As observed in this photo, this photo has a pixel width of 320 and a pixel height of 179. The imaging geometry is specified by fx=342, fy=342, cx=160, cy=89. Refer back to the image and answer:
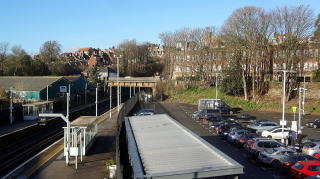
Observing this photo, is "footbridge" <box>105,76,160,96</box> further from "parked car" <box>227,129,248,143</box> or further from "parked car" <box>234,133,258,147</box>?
"parked car" <box>234,133,258,147</box>

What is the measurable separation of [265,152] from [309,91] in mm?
36429

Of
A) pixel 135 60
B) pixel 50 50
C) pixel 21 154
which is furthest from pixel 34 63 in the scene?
pixel 21 154

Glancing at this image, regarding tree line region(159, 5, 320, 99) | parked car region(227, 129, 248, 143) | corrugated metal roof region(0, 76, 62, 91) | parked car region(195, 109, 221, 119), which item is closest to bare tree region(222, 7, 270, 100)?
tree line region(159, 5, 320, 99)

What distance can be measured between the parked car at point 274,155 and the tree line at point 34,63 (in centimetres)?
7069

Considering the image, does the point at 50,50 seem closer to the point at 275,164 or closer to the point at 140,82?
the point at 140,82

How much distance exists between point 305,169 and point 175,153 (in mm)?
→ 8014

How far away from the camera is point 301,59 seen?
51906mm

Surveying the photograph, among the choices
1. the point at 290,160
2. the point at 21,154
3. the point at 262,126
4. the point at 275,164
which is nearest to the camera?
the point at 290,160

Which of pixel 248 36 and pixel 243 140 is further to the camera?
pixel 248 36

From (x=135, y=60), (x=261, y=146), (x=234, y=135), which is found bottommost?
(x=234, y=135)

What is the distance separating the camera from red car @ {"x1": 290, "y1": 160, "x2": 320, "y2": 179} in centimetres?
1662

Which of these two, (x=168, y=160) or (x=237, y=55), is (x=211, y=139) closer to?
(x=168, y=160)

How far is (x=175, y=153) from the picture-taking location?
1236cm

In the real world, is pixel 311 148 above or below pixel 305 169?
below
